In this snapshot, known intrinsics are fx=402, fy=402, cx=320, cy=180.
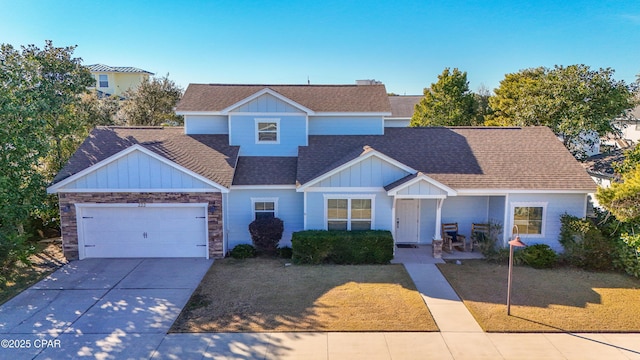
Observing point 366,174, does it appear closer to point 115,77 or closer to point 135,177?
point 135,177

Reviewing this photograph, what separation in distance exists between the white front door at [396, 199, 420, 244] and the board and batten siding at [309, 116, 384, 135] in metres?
4.11

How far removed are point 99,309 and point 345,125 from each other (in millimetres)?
12624

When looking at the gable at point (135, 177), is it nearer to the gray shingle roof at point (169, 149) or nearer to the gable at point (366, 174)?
the gray shingle roof at point (169, 149)

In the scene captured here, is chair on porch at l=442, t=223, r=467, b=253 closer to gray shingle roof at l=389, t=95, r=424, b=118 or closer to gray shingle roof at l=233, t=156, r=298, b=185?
gray shingle roof at l=233, t=156, r=298, b=185

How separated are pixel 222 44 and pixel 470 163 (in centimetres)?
1512

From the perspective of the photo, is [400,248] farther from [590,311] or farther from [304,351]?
[304,351]

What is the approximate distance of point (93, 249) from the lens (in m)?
15.2

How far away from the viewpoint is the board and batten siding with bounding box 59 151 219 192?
14750mm

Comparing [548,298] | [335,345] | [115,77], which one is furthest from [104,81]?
[548,298]

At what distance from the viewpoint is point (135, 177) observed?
48.6ft

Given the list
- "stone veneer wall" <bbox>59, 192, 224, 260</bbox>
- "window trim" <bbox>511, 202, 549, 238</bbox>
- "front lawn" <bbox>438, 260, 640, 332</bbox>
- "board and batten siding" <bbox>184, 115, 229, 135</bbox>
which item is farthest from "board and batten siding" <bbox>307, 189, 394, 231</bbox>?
"board and batten siding" <bbox>184, 115, 229, 135</bbox>

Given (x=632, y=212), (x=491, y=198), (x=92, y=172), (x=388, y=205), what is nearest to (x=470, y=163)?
(x=491, y=198)

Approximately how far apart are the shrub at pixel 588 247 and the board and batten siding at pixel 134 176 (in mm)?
13886

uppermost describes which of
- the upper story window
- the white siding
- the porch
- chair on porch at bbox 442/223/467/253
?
the white siding
